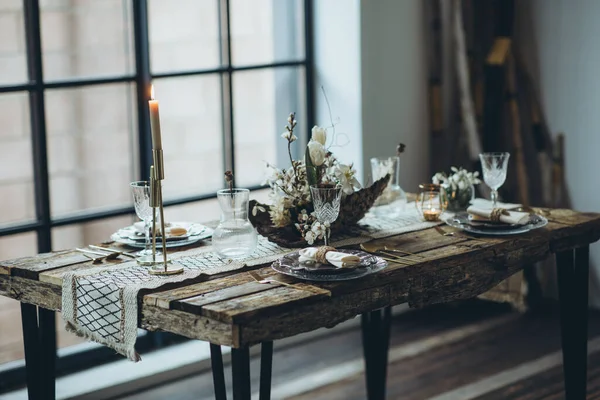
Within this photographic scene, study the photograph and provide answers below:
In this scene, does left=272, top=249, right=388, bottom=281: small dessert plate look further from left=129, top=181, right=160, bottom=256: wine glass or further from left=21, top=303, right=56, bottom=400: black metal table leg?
left=21, top=303, right=56, bottom=400: black metal table leg

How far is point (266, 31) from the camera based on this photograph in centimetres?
386

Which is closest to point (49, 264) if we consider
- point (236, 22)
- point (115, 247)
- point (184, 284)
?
point (115, 247)

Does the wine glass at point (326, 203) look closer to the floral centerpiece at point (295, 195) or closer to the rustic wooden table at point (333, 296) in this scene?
the floral centerpiece at point (295, 195)

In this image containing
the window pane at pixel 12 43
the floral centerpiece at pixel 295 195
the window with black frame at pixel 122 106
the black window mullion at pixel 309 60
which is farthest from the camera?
the black window mullion at pixel 309 60

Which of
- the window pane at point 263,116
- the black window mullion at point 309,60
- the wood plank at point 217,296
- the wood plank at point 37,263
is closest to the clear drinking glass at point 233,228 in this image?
the wood plank at point 217,296

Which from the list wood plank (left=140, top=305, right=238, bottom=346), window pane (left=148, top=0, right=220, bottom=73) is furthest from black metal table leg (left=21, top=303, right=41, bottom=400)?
window pane (left=148, top=0, right=220, bottom=73)

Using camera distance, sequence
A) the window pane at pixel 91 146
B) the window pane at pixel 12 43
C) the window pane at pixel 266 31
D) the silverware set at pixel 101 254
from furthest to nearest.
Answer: the window pane at pixel 266 31
the window pane at pixel 91 146
the window pane at pixel 12 43
the silverware set at pixel 101 254

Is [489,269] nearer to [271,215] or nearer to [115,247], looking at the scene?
[271,215]

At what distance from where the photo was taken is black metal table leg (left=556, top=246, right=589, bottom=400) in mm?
2896

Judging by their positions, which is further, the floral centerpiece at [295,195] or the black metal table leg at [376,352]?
the black metal table leg at [376,352]

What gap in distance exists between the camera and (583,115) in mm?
Answer: 4180

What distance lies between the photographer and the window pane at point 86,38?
10.7ft

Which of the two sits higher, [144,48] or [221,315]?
[144,48]

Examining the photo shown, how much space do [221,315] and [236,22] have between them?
195 centimetres
